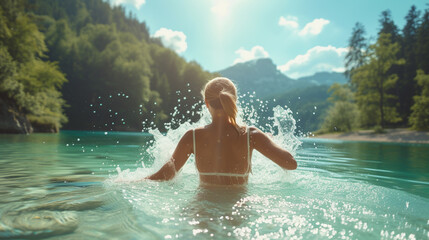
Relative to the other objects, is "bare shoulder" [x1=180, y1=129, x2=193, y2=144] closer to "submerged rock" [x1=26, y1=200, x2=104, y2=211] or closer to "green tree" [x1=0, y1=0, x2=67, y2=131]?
"submerged rock" [x1=26, y1=200, x2=104, y2=211]

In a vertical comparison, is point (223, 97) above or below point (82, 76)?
below

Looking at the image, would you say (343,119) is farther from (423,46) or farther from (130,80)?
(130,80)

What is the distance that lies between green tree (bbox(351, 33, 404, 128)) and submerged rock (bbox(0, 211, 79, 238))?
37736 millimetres

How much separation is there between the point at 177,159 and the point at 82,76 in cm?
5752

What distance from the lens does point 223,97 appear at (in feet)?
8.04

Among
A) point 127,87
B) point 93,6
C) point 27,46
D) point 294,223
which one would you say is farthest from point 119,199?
point 93,6

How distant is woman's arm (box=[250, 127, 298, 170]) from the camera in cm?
265

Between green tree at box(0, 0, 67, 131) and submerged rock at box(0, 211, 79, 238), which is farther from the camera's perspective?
green tree at box(0, 0, 67, 131)

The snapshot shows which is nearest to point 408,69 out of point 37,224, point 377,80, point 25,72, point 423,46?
point 423,46

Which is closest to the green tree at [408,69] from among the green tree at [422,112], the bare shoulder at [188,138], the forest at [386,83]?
the forest at [386,83]

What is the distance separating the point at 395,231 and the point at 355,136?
31869 mm

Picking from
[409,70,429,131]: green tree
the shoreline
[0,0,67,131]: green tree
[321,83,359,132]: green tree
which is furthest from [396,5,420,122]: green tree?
[0,0,67,131]: green tree

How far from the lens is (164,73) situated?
64.6 meters

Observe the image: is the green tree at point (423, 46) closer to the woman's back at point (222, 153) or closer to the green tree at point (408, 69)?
the green tree at point (408, 69)
